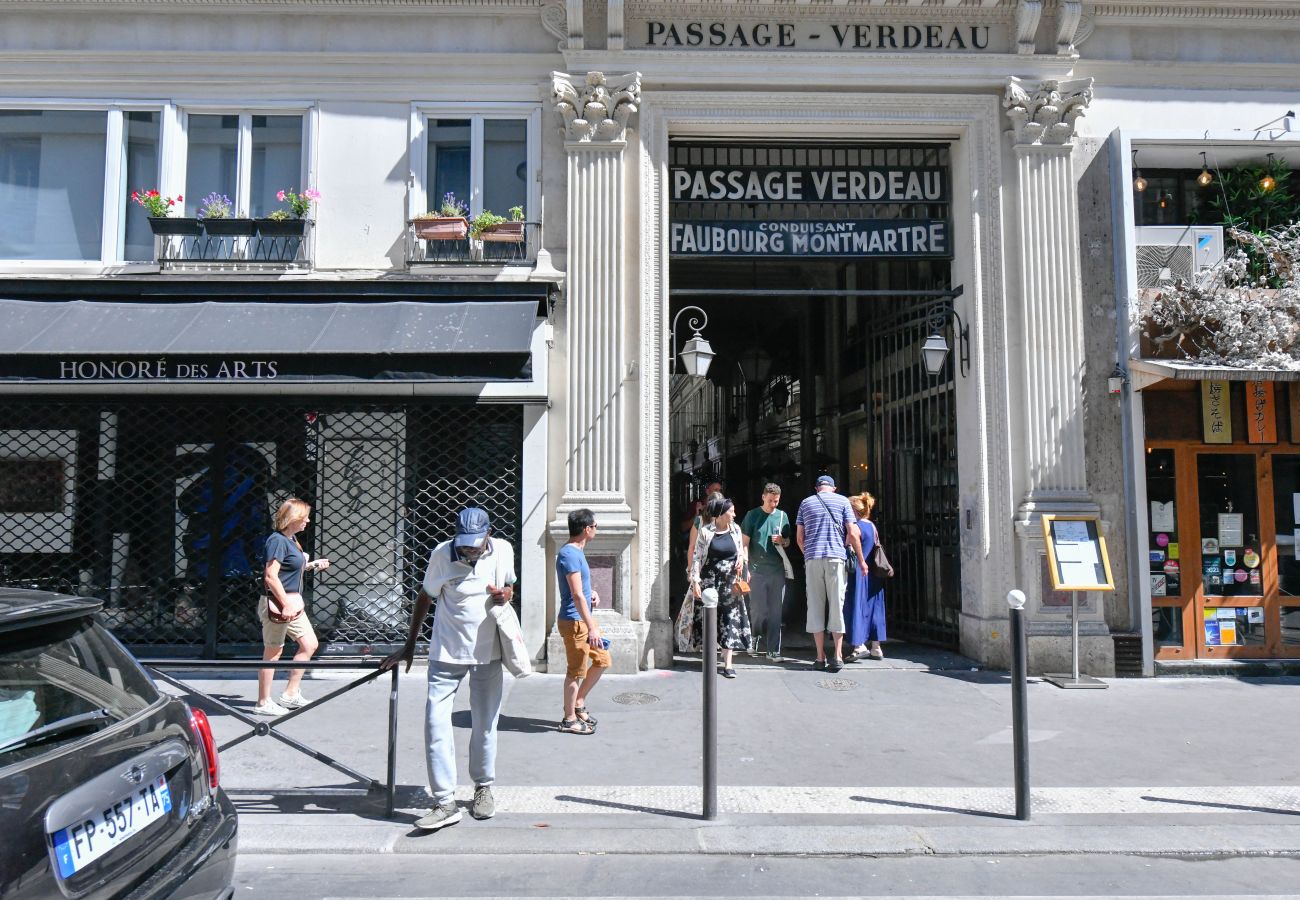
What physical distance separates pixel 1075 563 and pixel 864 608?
2.00 meters

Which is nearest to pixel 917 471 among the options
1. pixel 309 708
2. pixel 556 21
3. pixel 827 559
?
pixel 827 559

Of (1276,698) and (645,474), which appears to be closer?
(1276,698)

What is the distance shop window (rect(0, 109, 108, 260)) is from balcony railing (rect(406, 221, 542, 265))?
3370 millimetres

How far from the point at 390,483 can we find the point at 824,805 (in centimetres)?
563

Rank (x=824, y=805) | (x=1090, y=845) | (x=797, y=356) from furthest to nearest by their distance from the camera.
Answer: (x=797, y=356)
(x=824, y=805)
(x=1090, y=845)

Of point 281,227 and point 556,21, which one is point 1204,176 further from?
point 281,227

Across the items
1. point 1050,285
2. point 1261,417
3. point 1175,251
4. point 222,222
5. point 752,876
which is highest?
point 222,222

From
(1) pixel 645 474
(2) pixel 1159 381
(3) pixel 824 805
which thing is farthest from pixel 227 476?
(2) pixel 1159 381

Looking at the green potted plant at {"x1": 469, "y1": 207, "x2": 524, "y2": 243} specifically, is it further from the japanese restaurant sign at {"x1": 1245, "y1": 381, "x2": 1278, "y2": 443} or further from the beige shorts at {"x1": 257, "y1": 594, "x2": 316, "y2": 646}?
the japanese restaurant sign at {"x1": 1245, "y1": 381, "x2": 1278, "y2": 443}

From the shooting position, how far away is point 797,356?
16.0m

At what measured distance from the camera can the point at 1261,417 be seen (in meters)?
9.27

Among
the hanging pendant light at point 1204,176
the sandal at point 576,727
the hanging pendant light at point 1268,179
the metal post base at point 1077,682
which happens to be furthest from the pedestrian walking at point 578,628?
the hanging pendant light at point 1268,179

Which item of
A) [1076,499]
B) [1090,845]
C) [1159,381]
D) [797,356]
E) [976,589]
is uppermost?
[797,356]

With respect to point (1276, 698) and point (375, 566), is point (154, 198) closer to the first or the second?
point (375, 566)
